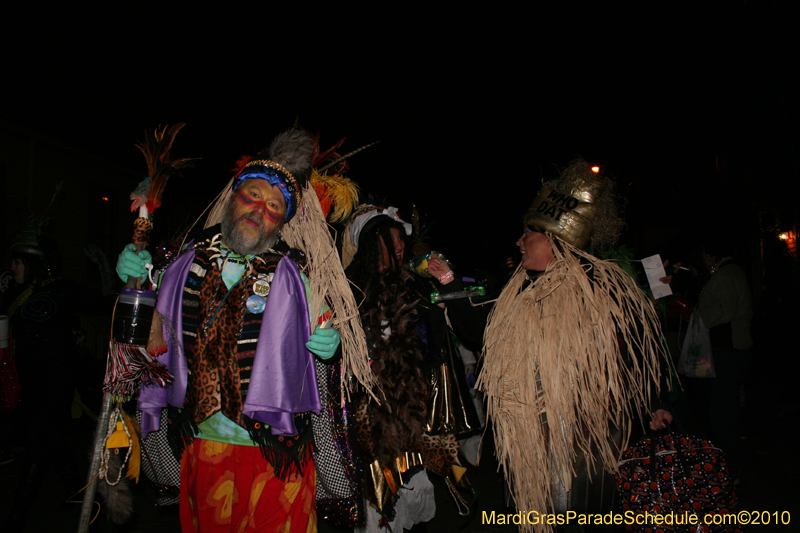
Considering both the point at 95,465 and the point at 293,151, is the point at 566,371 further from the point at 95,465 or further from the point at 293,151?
the point at 95,465

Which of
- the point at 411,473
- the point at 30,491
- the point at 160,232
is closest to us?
the point at 411,473

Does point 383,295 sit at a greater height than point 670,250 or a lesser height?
lesser

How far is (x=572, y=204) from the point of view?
266cm

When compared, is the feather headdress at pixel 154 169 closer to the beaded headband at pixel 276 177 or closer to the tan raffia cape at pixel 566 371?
the beaded headband at pixel 276 177

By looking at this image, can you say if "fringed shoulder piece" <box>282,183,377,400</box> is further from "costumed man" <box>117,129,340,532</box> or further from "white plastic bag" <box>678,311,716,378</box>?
"white plastic bag" <box>678,311,716,378</box>

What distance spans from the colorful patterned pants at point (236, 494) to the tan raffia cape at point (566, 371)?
1.08 metres

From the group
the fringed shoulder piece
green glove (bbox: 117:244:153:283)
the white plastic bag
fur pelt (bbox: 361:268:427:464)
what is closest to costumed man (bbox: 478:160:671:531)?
fur pelt (bbox: 361:268:427:464)

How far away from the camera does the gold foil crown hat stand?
2.64 meters

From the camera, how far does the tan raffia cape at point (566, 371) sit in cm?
245

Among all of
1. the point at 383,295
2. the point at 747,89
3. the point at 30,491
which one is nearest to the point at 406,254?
the point at 383,295

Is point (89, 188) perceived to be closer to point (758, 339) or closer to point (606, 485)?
point (606, 485)

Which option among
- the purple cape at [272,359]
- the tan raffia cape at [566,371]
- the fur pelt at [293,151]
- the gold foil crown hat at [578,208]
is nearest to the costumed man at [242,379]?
the purple cape at [272,359]

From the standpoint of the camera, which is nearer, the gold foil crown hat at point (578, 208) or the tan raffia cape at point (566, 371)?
the tan raffia cape at point (566, 371)

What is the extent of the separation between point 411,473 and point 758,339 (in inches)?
377
